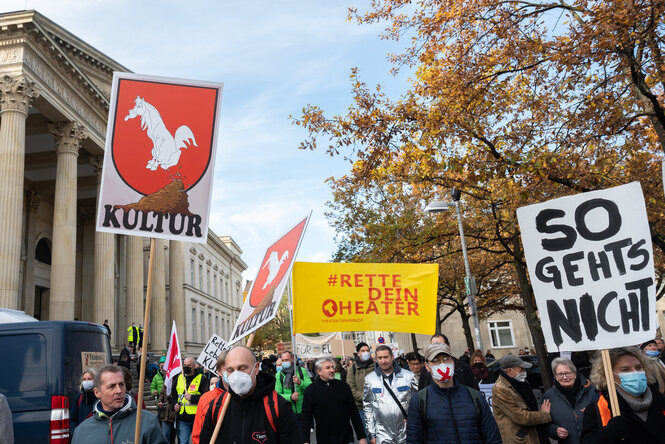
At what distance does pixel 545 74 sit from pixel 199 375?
9071mm

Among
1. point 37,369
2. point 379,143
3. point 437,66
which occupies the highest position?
point 437,66

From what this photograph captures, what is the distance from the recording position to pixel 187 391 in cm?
955

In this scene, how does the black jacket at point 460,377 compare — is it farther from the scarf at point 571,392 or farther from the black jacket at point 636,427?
the black jacket at point 636,427

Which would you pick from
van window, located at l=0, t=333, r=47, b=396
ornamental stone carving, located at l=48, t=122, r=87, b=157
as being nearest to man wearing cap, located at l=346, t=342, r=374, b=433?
van window, located at l=0, t=333, r=47, b=396

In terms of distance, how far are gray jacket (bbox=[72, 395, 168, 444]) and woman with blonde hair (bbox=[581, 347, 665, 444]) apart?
2850mm

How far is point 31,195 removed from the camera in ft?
105

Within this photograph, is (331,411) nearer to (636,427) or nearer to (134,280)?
(636,427)

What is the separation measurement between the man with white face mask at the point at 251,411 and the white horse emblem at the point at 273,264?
1179 mm

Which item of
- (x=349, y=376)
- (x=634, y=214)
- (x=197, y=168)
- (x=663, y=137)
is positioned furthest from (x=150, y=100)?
(x=663, y=137)

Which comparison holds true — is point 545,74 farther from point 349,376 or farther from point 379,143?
point 349,376

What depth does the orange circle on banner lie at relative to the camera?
15.4 ft

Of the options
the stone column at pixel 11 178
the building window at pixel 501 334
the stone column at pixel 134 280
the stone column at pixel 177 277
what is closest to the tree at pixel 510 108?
the stone column at pixel 11 178

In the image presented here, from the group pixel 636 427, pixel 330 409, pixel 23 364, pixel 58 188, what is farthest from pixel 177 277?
pixel 636 427

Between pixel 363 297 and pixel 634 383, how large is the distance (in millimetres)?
5293
